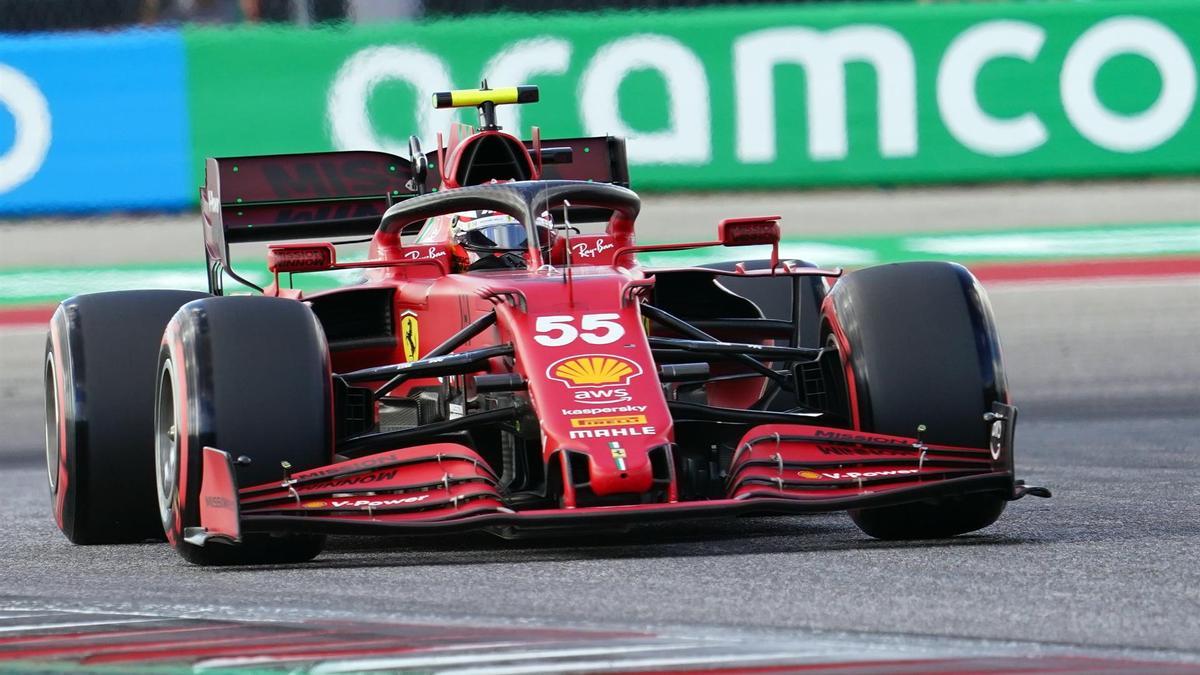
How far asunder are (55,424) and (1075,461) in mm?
4472

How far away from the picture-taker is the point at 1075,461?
31.3 feet

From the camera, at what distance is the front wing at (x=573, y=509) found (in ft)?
20.2

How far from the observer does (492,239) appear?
802 centimetres

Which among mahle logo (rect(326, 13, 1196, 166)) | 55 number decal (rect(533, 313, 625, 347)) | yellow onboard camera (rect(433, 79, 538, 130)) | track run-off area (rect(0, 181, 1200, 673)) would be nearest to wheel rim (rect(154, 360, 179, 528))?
track run-off area (rect(0, 181, 1200, 673))

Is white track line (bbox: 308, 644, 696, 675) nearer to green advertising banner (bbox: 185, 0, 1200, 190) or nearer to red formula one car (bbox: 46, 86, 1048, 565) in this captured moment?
red formula one car (bbox: 46, 86, 1048, 565)

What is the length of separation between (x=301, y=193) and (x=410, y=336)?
1642 mm

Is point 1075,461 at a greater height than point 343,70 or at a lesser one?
lesser

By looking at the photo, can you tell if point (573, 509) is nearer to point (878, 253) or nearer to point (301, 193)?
point (301, 193)

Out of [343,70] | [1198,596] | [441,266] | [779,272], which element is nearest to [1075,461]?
[779,272]

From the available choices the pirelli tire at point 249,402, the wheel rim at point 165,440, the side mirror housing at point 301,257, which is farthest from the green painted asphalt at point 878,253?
the pirelli tire at point 249,402

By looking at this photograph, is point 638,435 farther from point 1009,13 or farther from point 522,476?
point 1009,13

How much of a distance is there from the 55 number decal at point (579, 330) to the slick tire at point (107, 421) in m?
1.62

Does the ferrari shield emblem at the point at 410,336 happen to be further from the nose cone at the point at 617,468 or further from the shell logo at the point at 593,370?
the nose cone at the point at 617,468

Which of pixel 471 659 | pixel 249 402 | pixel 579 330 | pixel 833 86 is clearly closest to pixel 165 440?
pixel 249 402
